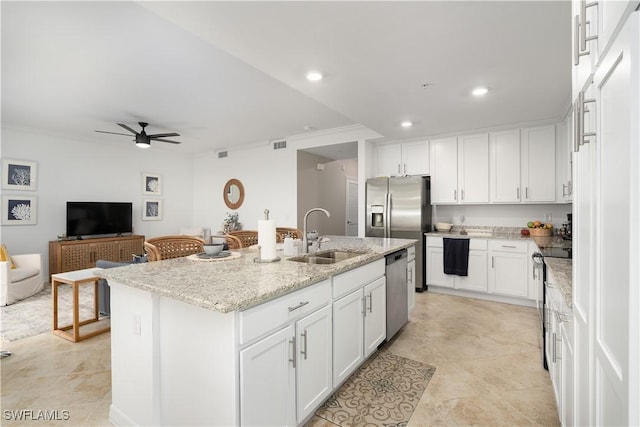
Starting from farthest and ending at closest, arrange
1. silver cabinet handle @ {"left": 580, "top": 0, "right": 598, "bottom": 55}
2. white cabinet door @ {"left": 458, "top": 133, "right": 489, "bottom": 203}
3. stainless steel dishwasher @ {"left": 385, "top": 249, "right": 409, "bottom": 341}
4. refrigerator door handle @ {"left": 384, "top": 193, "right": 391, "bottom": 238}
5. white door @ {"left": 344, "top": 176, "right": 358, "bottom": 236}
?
white door @ {"left": 344, "top": 176, "right": 358, "bottom": 236} < refrigerator door handle @ {"left": 384, "top": 193, "right": 391, "bottom": 238} < white cabinet door @ {"left": 458, "top": 133, "right": 489, "bottom": 203} < stainless steel dishwasher @ {"left": 385, "top": 249, "right": 409, "bottom": 341} < silver cabinet handle @ {"left": 580, "top": 0, "right": 598, "bottom": 55}

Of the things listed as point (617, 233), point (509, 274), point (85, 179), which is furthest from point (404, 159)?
point (85, 179)

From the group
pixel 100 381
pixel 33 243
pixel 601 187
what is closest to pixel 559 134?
pixel 601 187

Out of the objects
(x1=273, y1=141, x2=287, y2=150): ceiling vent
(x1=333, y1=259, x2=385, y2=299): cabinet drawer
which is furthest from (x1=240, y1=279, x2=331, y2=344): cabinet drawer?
(x1=273, y1=141, x2=287, y2=150): ceiling vent

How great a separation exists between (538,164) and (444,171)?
120cm

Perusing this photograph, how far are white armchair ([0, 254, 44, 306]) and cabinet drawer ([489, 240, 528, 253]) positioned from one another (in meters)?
6.55

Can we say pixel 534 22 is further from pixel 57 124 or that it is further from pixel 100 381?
pixel 57 124

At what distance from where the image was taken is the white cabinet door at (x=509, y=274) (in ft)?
12.9

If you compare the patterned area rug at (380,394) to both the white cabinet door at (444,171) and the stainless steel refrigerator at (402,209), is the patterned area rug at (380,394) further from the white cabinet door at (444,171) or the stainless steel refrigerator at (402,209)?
the white cabinet door at (444,171)

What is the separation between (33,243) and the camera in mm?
5270

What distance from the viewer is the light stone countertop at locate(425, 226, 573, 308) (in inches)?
60.0

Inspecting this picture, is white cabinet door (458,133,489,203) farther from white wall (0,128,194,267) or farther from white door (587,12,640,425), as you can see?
white wall (0,128,194,267)

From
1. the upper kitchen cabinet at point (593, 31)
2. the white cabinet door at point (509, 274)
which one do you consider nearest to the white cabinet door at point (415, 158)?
the white cabinet door at point (509, 274)

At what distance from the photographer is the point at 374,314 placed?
2480mm

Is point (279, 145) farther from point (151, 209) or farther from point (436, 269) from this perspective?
point (436, 269)
